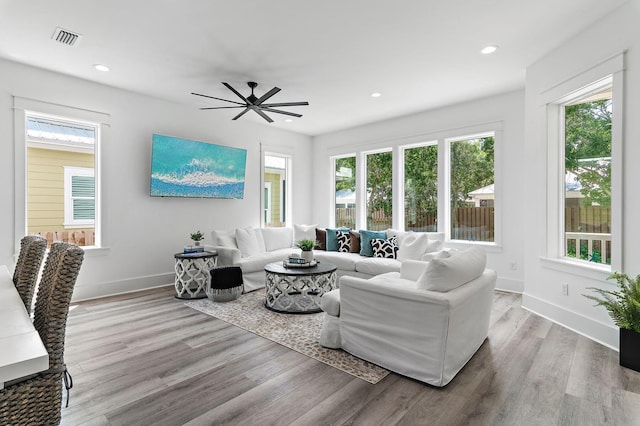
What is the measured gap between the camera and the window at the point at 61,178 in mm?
4191

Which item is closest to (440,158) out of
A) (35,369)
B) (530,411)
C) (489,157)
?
(489,157)

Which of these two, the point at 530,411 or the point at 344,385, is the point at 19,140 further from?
the point at 530,411

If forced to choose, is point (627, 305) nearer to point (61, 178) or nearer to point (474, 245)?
point (474, 245)

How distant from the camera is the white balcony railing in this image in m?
3.22

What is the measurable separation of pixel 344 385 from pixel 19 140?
4576 mm

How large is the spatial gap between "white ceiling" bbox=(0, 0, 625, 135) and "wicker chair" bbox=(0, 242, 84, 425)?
2349 millimetres

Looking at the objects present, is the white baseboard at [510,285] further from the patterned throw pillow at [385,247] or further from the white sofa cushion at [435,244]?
the patterned throw pillow at [385,247]

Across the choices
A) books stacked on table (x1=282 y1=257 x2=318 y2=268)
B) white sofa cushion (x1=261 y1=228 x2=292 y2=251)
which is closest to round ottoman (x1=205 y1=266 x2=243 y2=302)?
books stacked on table (x1=282 y1=257 x2=318 y2=268)

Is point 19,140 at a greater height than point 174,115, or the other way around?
point 174,115

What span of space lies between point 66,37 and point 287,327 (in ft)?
11.9

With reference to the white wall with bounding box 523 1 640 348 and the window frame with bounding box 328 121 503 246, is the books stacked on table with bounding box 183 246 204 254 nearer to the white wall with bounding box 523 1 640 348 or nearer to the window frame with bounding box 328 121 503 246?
the window frame with bounding box 328 121 503 246

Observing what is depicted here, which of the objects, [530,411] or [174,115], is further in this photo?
[174,115]

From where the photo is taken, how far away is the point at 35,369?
916 mm

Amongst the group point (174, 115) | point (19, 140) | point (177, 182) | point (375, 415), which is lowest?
point (375, 415)
